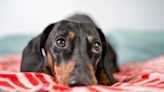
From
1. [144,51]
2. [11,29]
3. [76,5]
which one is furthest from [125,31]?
[11,29]

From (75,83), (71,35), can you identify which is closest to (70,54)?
(71,35)

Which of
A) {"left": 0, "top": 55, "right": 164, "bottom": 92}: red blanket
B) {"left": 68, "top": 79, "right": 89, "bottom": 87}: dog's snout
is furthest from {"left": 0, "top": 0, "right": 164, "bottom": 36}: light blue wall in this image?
{"left": 68, "top": 79, "right": 89, "bottom": 87}: dog's snout

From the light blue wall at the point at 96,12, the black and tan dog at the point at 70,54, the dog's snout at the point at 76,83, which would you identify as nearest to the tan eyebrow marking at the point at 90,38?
the black and tan dog at the point at 70,54

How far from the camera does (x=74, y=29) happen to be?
1.82 meters

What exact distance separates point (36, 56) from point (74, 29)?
0.33 m

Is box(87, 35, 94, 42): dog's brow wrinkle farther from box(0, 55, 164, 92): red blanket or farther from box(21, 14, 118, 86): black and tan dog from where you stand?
box(0, 55, 164, 92): red blanket

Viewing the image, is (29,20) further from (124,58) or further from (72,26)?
(72,26)

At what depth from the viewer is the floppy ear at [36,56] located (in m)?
1.99

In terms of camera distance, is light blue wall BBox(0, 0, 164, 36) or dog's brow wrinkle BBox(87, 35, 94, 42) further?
light blue wall BBox(0, 0, 164, 36)

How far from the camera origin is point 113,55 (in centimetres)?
309

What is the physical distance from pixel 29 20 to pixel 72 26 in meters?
3.18

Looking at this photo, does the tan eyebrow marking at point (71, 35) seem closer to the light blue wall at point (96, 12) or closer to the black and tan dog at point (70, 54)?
the black and tan dog at point (70, 54)

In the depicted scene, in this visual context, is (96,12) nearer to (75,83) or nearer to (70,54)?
(70,54)

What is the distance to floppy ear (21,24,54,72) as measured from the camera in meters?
1.99
